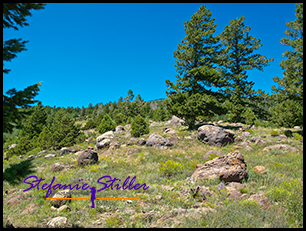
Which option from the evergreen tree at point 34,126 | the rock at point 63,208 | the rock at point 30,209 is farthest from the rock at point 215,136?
the evergreen tree at point 34,126

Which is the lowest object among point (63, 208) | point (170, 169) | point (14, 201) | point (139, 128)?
point (14, 201)

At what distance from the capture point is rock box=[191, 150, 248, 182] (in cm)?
672

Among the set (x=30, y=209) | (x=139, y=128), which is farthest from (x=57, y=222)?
(x=139, y=128)

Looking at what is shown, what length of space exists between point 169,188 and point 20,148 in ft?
90.8

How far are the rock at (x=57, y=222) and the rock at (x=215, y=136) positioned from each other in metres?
12.4

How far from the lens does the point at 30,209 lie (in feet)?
16.8

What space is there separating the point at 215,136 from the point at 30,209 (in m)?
13.1

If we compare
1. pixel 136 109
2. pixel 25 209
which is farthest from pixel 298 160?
pixel 136 109

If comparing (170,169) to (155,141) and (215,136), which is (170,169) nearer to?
(155,141)

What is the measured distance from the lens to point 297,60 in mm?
13898

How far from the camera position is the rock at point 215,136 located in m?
14.1

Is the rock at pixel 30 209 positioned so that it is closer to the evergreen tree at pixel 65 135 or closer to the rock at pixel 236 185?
the rock at pixel 236 185

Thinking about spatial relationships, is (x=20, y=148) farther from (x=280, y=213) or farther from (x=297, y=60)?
(x=297, y=60)

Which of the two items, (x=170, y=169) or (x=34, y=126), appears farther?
(x=34, y=126)
